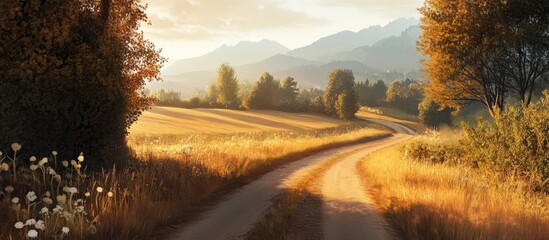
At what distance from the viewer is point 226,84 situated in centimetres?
9838

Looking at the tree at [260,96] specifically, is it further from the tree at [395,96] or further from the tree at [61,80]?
the tree at [61,80]

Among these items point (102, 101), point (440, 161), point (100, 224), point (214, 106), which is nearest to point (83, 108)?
point (102, 101)

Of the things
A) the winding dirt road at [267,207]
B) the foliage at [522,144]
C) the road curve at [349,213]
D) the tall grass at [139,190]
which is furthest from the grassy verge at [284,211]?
the foliage at [522,144]

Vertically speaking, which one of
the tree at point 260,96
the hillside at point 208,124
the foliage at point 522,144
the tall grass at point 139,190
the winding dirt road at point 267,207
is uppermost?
the tree at point 260,96

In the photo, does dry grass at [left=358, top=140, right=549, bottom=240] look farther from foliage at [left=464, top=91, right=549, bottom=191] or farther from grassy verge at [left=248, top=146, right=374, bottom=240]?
grassy verge at [left=248, top=146, right=374, bottom=240]

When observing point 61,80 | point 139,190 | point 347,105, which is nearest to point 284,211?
point 139,190

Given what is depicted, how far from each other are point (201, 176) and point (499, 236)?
27.6 feet

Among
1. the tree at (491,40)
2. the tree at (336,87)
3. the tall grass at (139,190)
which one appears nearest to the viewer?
the tall grass at (139,190)

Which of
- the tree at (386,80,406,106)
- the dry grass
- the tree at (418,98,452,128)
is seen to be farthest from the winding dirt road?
the tree at (386,80,406,106)

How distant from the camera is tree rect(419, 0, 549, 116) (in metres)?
19.4

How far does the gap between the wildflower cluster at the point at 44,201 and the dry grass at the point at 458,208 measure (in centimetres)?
655

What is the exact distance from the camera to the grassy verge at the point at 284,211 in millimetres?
7574

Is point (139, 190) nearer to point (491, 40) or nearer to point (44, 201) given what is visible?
point (44, 201)

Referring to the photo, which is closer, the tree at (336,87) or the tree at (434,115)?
the tree at (434,115)
